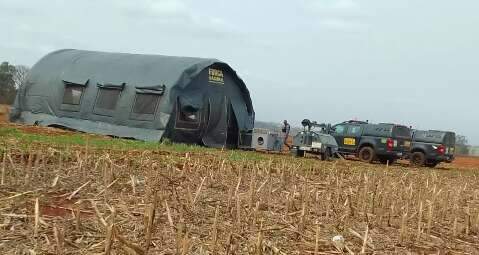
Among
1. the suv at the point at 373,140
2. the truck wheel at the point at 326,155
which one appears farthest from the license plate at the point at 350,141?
the truck wheel at the point at 326,155

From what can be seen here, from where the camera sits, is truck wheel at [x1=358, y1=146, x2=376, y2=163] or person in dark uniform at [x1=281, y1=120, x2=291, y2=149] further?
truck wheel at [x1=358, y1=146, x2=376, y2=163]

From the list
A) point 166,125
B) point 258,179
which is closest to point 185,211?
point 258,179

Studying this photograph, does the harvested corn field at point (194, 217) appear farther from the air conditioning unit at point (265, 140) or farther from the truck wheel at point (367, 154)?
the truck wheel at point (367, 154)

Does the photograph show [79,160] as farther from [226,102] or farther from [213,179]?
[226,102]

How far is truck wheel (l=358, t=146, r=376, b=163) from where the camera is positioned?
2650 cm

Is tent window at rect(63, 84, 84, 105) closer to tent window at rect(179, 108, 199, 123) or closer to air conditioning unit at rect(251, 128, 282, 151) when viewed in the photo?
tent window at rect(179, 108, 199, 123)

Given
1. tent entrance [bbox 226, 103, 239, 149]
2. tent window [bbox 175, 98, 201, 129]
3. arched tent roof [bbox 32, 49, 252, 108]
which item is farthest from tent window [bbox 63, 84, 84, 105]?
tent entrance [bbox 226, 103, 239, 149]

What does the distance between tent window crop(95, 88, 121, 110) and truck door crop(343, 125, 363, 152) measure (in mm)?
11558

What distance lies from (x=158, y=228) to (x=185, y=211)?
0.83 metres

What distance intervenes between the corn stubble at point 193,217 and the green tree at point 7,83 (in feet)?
147

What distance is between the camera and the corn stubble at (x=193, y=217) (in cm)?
418

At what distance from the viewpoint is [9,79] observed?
168 feet

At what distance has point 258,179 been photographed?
359 inches

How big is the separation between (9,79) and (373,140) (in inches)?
1462
